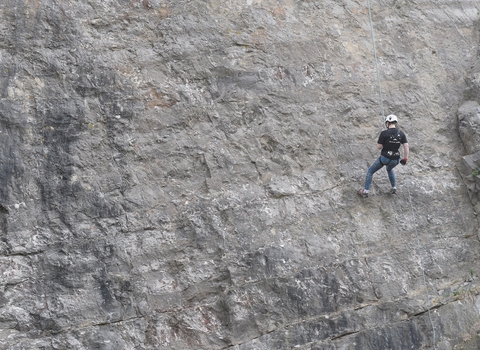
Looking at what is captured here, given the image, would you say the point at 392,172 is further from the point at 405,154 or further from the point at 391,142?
the point at 391,142

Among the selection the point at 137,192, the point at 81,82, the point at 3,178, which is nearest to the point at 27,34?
the point at 81,82

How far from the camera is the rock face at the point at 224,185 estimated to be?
10016 mm

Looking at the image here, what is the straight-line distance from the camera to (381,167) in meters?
11.0

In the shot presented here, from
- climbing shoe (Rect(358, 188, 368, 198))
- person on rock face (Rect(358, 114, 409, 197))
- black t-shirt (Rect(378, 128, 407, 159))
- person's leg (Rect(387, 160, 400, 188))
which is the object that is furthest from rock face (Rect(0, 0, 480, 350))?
black t-shirt (Rect(378, 128, 407, 159))

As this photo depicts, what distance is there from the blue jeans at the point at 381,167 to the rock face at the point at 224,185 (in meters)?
0.35

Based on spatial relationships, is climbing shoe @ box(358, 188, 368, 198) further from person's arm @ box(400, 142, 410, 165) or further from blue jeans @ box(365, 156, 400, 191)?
person's arm @ box(400, 142, 410, 165)

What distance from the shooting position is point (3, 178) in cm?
999

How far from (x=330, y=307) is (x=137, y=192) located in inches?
145

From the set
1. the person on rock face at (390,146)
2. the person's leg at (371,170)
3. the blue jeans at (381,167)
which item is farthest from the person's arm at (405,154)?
the person's leg at (371,170)

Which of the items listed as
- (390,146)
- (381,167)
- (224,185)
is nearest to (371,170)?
(381,167)

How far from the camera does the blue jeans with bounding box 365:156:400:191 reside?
1086 cm

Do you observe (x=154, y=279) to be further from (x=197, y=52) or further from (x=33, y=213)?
(x=197, y=52)

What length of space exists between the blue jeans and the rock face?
1.16 feet

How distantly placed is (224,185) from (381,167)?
2697 millimetres
